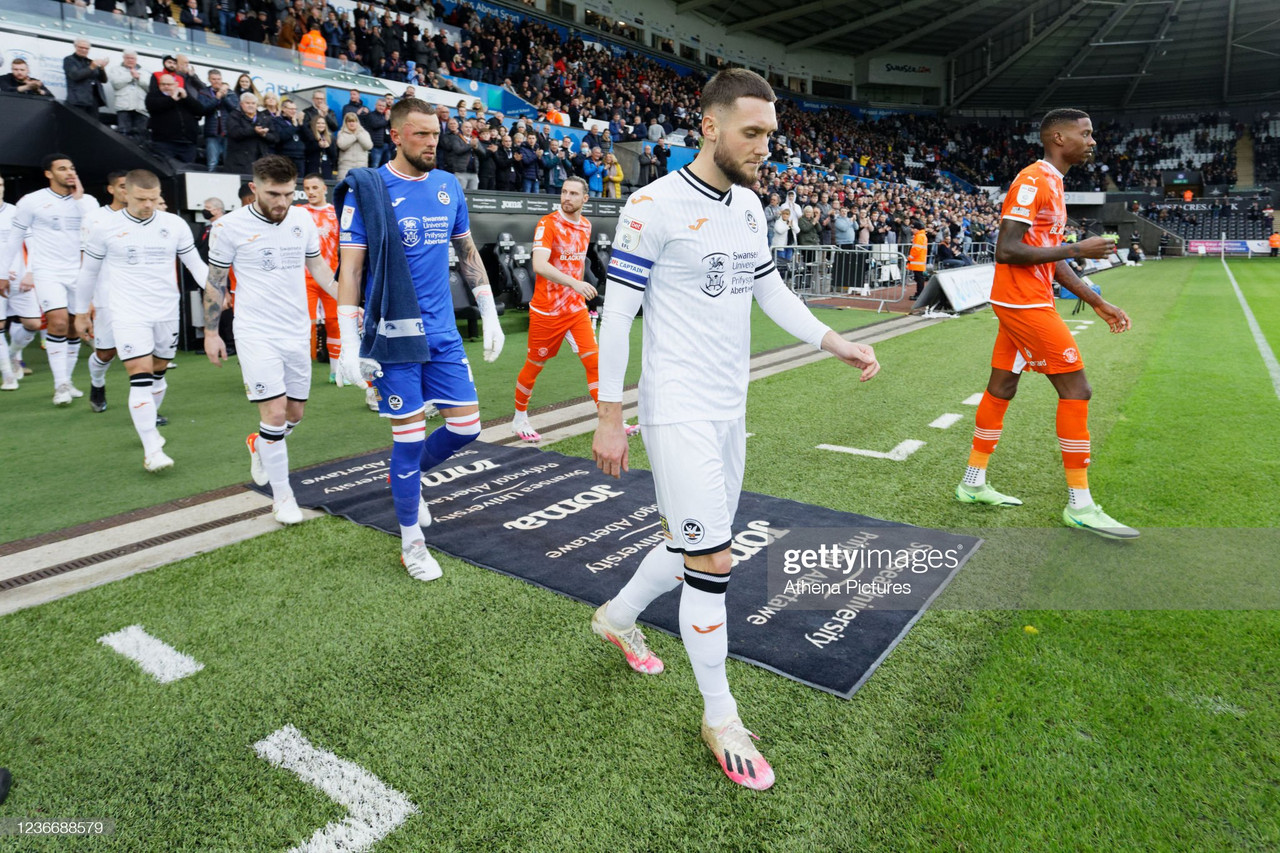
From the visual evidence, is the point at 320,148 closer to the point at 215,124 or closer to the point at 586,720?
the point at 215,124

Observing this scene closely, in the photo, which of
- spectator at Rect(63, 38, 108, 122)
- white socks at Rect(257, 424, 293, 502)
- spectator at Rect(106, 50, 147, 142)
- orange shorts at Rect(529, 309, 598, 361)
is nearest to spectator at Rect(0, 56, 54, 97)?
spectator at Rect(63, 38, 108, 122)

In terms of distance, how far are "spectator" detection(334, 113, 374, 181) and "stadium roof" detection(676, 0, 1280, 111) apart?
3507 centimetres

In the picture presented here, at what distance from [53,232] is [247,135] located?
4.24 metres

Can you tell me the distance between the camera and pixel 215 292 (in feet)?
15.3

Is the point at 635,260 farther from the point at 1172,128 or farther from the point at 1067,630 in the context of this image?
the point at 1172,128

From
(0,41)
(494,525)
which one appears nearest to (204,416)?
(494,525)

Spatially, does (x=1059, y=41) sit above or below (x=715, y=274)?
above

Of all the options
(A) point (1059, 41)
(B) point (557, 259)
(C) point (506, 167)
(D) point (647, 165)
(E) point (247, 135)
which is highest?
(A) point (1059, 41)

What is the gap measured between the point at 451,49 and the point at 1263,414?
22.3 m

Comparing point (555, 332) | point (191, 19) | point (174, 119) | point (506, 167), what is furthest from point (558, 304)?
point (191, 19)

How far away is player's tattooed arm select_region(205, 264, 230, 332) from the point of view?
4637 mm

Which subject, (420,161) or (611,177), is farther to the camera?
(611,177)

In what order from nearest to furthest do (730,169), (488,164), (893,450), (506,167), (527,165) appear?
(730,169) → (893,450) → (488,164) → (506,167) → (527,165)

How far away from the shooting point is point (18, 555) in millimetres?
4172
